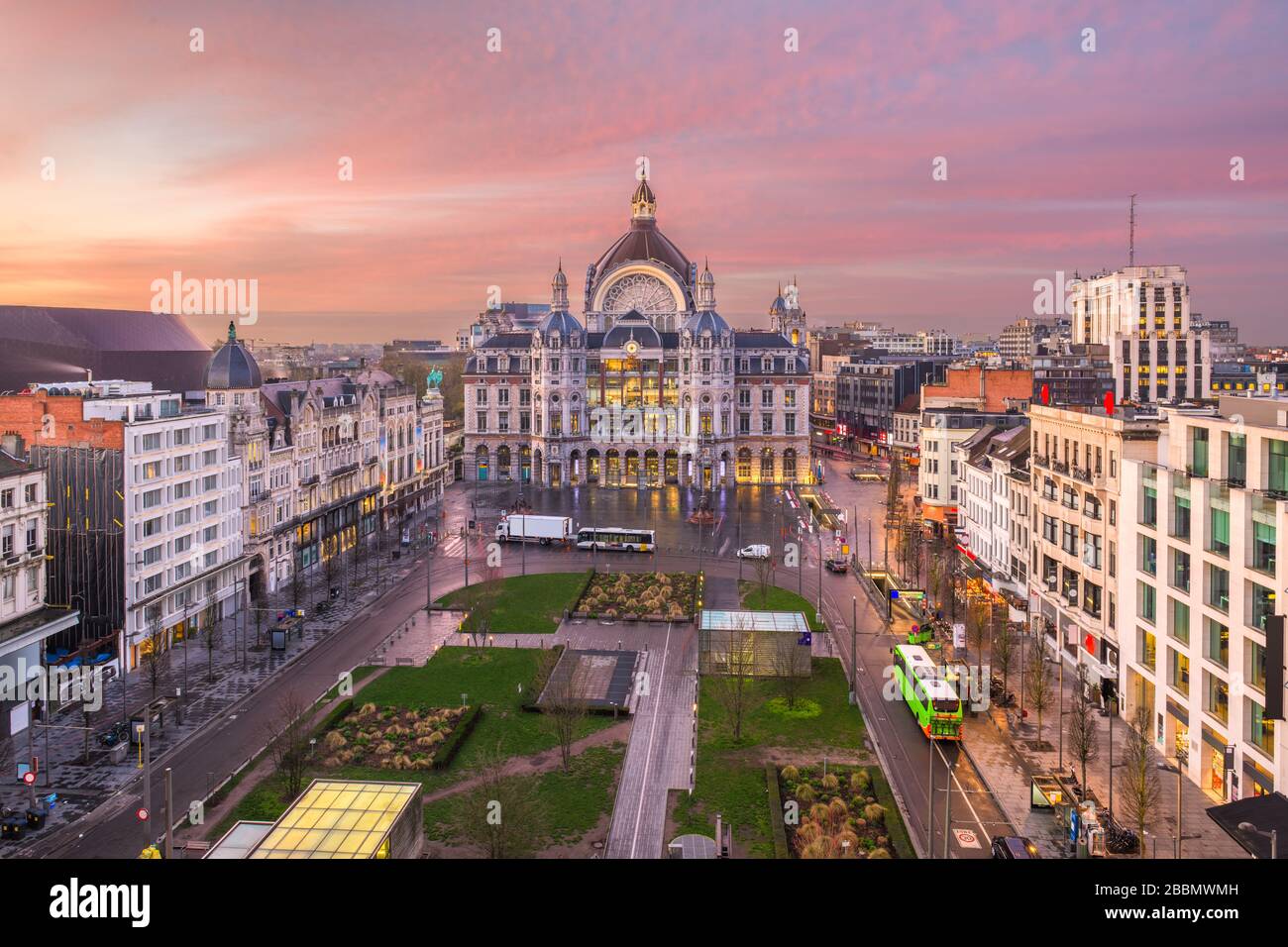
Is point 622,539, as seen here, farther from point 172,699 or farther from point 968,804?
point 968,804

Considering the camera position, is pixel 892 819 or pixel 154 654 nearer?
pixel 892 819

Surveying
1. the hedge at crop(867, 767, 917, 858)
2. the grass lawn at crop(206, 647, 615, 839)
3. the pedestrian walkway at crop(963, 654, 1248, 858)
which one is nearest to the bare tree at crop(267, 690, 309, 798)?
the grass lawn at crop(206, 647, 615, 839)

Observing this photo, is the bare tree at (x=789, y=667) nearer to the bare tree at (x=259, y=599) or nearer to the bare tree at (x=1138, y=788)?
the bare tree at (x=1138, y=788)

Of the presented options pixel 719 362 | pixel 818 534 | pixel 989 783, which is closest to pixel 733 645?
pixel 989 783

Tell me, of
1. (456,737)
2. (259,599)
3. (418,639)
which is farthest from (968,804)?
(259,599)

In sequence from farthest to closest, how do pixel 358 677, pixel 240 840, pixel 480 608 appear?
pixel 480 608
pixel 358 677
pixel 240 840

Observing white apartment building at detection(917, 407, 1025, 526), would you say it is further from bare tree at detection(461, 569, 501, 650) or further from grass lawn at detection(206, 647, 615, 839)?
grass lawn at detection(206, 647, 615, 839)

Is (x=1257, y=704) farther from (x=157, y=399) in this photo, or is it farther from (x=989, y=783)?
(x=157, y=399)
